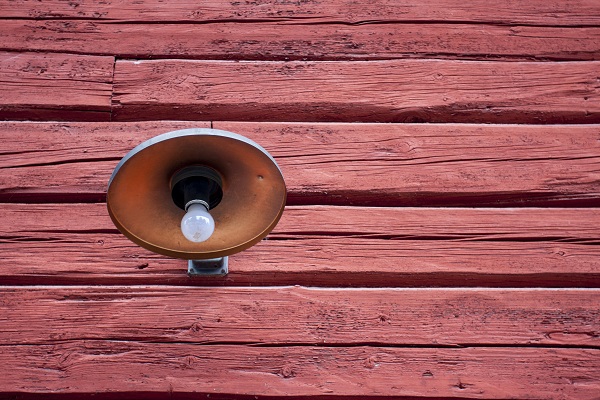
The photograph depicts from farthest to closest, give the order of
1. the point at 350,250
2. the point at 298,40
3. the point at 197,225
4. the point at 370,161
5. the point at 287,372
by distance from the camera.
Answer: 1. the point at 298,40
2. the point at 370,161
3. the point at 350,250
4. the point at 287,372
5. the point at 197,225

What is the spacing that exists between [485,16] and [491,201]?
2.81 feet

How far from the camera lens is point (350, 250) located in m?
2.61

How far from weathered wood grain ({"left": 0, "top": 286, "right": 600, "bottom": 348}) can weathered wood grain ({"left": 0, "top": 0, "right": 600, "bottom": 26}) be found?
3.86ft

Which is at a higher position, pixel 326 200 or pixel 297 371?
pixel 326 200

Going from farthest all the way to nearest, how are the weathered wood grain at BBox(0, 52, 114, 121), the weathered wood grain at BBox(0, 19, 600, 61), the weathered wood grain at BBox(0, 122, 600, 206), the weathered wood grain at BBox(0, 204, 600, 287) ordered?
the weathered wood grain at BBox(0, 19, 600, 61) → the weathered wood grain at BBox(0, 52, 114, 121) → the weathered wood grain at BBox(0, 122, 600, 206) → the weathered wood grain at BBox(0, 204, 600, 287)

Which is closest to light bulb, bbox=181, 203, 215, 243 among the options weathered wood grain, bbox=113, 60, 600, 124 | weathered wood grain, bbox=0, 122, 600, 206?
weathered wood grain, bbox=0, 122, 600, 206

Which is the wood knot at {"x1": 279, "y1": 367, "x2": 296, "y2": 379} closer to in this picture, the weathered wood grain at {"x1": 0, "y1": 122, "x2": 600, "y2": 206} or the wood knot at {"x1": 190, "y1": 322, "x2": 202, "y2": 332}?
the wood knot at {"x1": 190, "y1": 322, "x2": 202, "y2": 332}

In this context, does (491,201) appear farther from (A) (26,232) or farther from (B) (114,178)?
(A) (26,232)

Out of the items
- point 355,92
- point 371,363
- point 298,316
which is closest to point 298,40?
point 355,92

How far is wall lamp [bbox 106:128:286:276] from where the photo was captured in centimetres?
186

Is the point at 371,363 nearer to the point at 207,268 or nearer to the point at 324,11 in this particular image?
the point at 207,268

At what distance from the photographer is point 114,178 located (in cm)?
188

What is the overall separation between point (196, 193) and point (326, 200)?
0.86 metres

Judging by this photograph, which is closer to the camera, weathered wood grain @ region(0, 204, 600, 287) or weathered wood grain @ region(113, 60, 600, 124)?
weathered wood grain @ region(0, 204, 600, 287)
